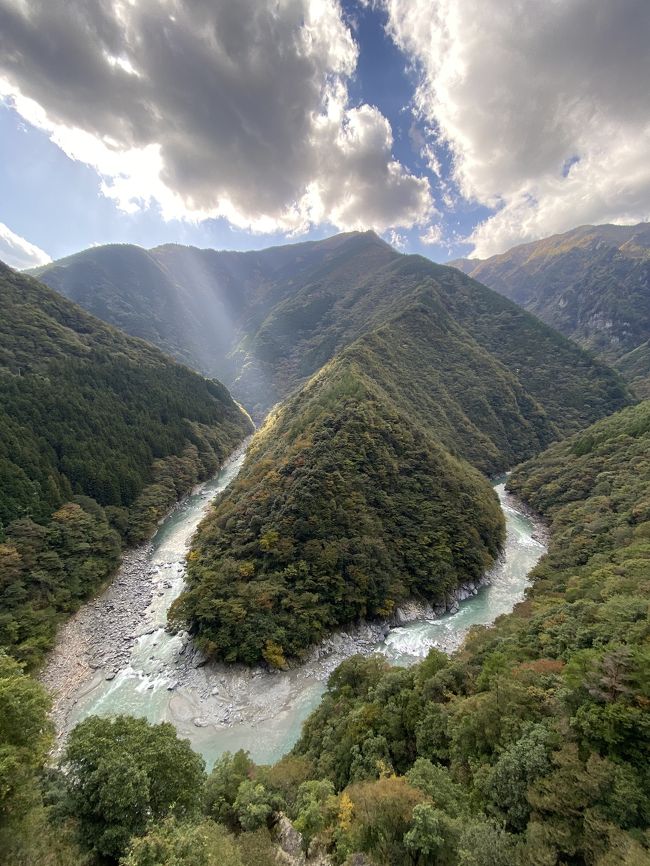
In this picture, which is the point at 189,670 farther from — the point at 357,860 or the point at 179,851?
the point at 179,851

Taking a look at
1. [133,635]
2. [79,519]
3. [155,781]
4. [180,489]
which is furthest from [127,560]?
[155,781]

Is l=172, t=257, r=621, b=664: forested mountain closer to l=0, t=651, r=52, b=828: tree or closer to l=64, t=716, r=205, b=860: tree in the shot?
l=64, t=716, r=205, b=860: tree

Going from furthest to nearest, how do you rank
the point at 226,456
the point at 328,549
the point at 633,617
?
the point at 226,456, the point at 328,549, the point at 633,617

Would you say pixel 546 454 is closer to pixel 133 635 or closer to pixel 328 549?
pixel 328 549

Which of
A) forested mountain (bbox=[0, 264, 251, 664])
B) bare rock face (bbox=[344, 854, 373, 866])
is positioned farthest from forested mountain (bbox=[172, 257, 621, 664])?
bare rock face (bbox=[344, 854, 373, 866])

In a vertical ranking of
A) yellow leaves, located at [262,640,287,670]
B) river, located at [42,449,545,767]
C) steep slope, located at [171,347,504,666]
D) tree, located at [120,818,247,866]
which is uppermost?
tree, located at [120,818,247,866]

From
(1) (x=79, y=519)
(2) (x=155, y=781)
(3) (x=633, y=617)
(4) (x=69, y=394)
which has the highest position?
(4) (x=69, y=394)

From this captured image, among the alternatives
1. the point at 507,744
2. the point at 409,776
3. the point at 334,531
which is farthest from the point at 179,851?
the point at 334,531
